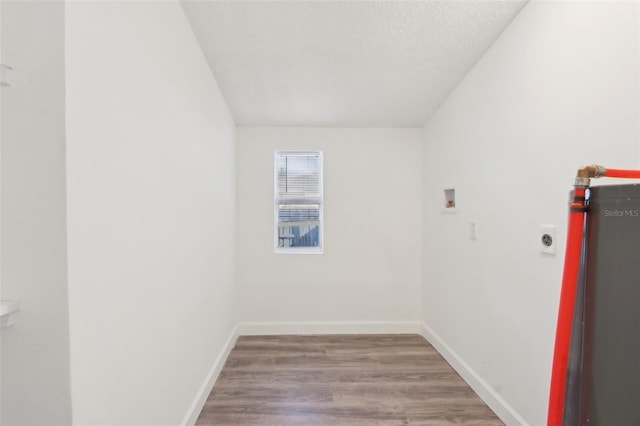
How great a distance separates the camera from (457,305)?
225cm

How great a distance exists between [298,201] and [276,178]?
345 mm

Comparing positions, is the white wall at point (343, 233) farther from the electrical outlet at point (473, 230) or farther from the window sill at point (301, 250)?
the electrical outlet at point (473, 230)

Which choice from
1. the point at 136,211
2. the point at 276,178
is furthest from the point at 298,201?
the point at 136,211

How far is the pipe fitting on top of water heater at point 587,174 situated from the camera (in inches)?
30.9

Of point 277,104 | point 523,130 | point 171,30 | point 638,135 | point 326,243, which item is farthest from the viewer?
point 326,243

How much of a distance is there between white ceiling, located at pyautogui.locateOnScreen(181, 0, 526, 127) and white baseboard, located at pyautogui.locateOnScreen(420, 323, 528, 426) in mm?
2161

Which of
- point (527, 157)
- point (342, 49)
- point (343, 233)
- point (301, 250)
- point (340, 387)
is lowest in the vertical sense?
point (340, 387)

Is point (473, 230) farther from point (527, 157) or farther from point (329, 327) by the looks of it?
point (329, 327)

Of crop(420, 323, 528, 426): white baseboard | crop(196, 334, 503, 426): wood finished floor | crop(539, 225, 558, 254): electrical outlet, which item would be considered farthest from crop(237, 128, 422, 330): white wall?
crop(539, 225, 558, 254): electrical outlet

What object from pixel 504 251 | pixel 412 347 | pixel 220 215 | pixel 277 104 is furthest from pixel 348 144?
pixel 412 347

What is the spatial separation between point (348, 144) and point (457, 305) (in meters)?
1.84

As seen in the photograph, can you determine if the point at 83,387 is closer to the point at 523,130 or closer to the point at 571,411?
the point at 571,411

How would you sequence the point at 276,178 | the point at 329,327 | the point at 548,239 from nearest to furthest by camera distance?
the point at 548,239 → the point at 329,327 → the point at 276,178

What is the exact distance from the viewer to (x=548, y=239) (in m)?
1.37
